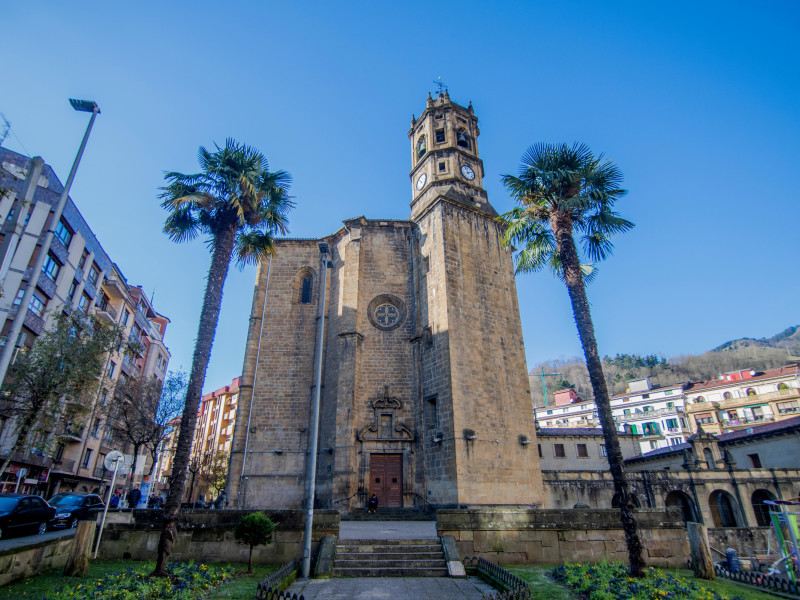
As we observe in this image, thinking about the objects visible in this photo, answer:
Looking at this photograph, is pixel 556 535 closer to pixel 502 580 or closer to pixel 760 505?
pixel 502 580

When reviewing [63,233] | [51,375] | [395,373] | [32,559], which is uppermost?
[63,233]

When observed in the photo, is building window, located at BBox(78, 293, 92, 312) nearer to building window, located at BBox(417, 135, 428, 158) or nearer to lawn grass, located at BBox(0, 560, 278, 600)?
building window, located at BBox(417, 135, 428, 158)

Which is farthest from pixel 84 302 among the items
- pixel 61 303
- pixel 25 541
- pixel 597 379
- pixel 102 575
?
pixel 597 379

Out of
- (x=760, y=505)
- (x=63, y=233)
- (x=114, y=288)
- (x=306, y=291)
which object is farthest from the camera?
(x=114, y=288)

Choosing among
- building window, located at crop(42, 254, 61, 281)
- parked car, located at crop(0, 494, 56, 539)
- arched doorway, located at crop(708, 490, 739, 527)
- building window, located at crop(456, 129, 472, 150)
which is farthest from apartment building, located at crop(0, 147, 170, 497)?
arched doorway, located at crop(708, 490, 739, 527)

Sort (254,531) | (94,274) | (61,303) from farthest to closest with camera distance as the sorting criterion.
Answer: (94,274)
(61,303)
(254,531)

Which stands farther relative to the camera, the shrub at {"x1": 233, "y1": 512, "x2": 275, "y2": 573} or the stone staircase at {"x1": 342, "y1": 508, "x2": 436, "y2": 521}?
the stone staircase at {"x1": 342, "y1": 508, "x2": 436, "y2": 521}

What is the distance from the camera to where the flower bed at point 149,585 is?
6.73 m

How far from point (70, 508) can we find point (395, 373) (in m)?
13.6

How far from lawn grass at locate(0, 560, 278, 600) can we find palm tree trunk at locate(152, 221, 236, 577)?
1.24m

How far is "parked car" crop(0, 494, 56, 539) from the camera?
1184cm

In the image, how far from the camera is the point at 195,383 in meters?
9.91

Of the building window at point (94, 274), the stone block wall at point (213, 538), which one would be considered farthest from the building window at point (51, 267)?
the stone block wall at point (213, 538)

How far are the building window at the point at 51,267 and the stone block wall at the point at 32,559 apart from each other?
2049cm
